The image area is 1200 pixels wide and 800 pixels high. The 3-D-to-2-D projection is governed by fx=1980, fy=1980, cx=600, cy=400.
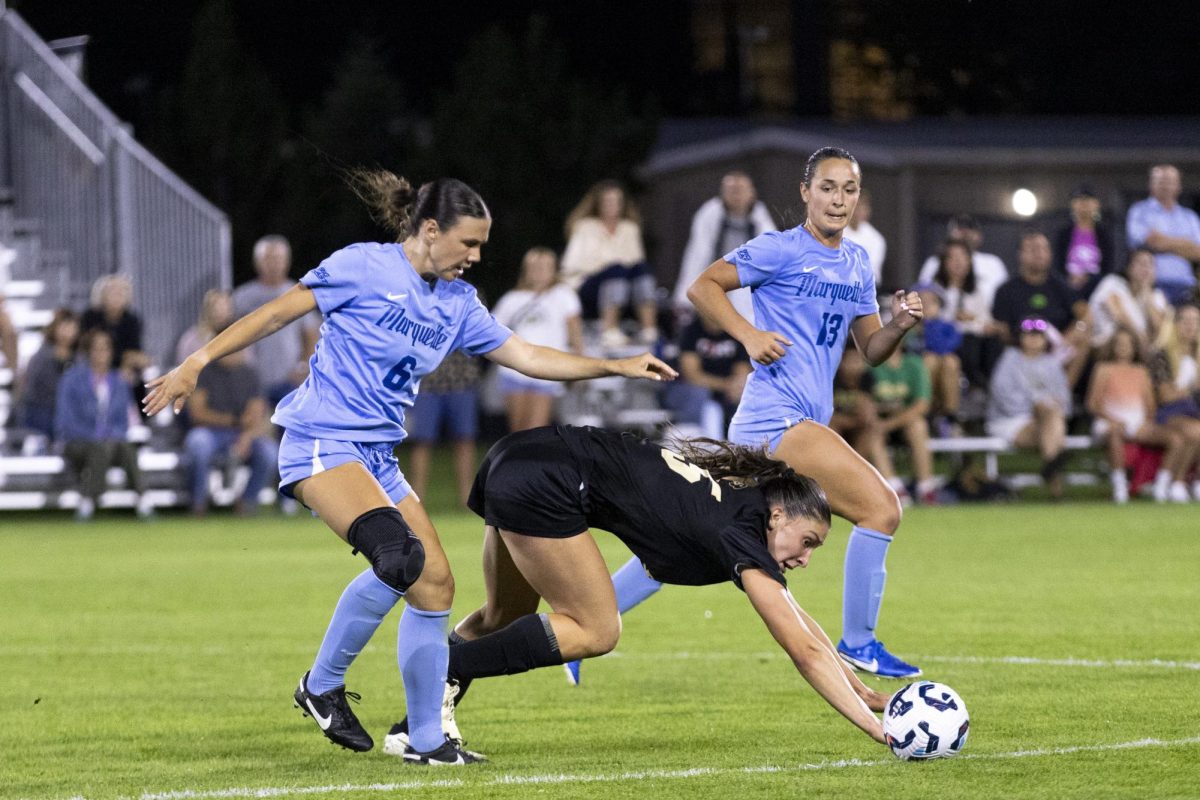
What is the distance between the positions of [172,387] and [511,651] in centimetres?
145

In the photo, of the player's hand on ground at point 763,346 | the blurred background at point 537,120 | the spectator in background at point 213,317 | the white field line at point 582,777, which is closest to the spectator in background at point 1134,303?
the blurred background at point 537,120

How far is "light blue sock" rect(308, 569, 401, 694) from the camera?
6.72 meters

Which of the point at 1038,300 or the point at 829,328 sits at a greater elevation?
the point at 829,328

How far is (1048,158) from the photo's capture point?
107ft

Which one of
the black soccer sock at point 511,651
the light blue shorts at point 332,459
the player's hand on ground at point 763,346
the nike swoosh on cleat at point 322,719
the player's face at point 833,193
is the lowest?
the nike swoosh on cleat at point 322,719

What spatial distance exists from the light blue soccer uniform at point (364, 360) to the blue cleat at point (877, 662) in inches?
94.0

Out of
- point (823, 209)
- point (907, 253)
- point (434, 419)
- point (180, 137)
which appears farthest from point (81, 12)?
point (823, 209)

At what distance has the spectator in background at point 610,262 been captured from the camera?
18.3m

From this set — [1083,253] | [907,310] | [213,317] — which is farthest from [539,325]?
[907,310]

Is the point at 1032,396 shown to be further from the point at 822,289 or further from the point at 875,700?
the point at 875,700

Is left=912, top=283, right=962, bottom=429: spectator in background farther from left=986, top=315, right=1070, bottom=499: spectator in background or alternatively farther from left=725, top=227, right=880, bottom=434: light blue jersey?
left=725, top=227, right=880, bottom=434: light blue jersey

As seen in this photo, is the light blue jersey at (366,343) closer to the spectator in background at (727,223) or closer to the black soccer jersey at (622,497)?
the black soccer jersey at (622,497)

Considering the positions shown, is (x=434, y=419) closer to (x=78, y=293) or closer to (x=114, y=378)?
(x=114, y=378)

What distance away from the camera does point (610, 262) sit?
1858cm
